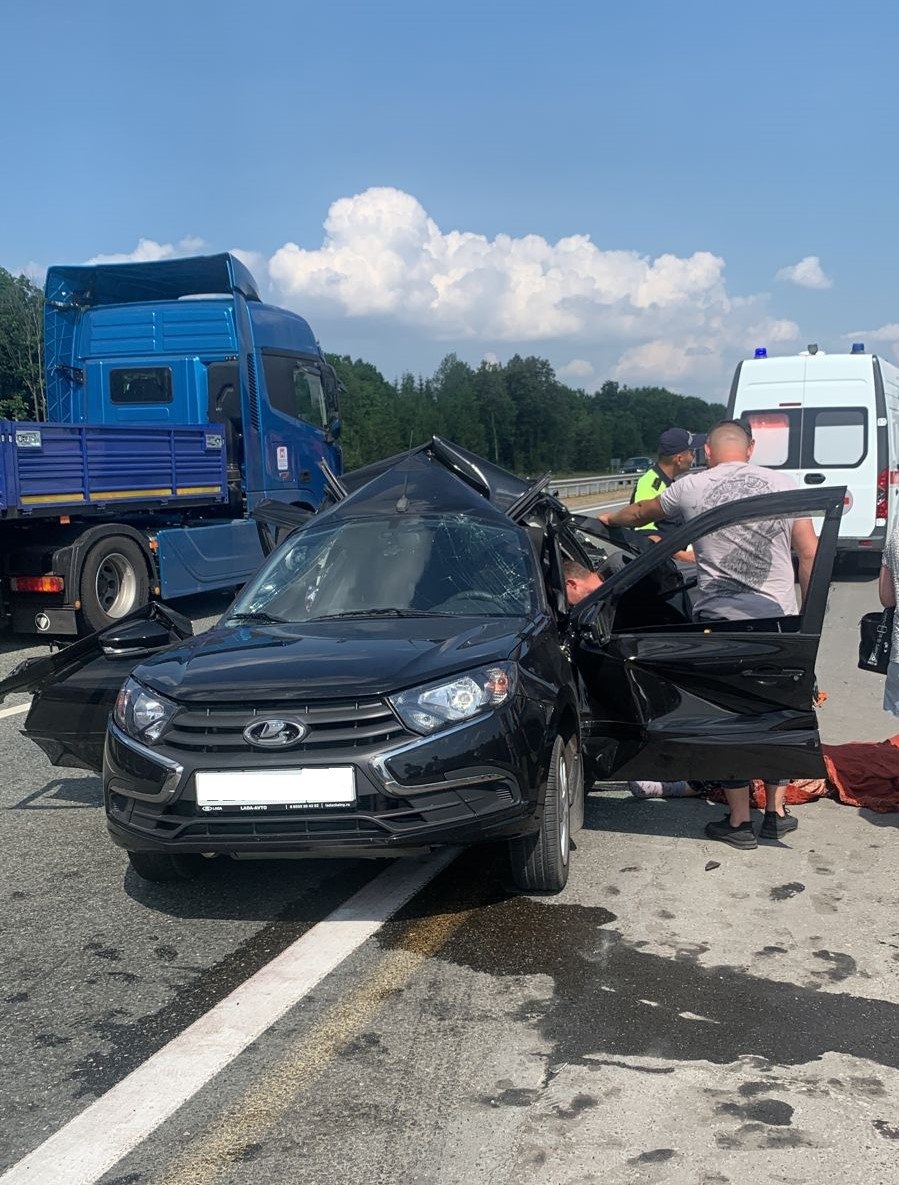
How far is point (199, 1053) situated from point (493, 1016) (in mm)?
855

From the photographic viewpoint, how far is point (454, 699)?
159 inches

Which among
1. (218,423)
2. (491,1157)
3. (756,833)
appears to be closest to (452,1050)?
(491,1157)

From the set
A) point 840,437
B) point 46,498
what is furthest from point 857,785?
point 840,437

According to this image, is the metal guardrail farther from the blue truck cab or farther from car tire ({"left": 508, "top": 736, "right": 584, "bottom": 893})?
car tire ({"left": 508, "top": 736, "right": 584, "bottom": 893})

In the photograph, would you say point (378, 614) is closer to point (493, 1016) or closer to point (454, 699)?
point (454, 699)

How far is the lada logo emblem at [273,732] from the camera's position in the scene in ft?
12.8

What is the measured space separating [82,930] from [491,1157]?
6.78 feet

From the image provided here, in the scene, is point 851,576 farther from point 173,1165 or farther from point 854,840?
point 173,1165

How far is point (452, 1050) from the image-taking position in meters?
3.36

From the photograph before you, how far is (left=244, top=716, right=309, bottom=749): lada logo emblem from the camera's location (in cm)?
392

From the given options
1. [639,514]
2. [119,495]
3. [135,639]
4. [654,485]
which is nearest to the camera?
[135,639]

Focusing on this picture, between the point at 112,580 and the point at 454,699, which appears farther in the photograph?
the point at 112,580

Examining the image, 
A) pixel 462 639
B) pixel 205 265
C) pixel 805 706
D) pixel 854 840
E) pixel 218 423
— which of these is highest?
pixel 205 265

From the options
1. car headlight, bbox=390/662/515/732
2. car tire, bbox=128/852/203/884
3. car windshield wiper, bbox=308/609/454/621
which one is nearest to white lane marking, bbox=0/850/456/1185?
car tire, bbox=128/852/203/884
